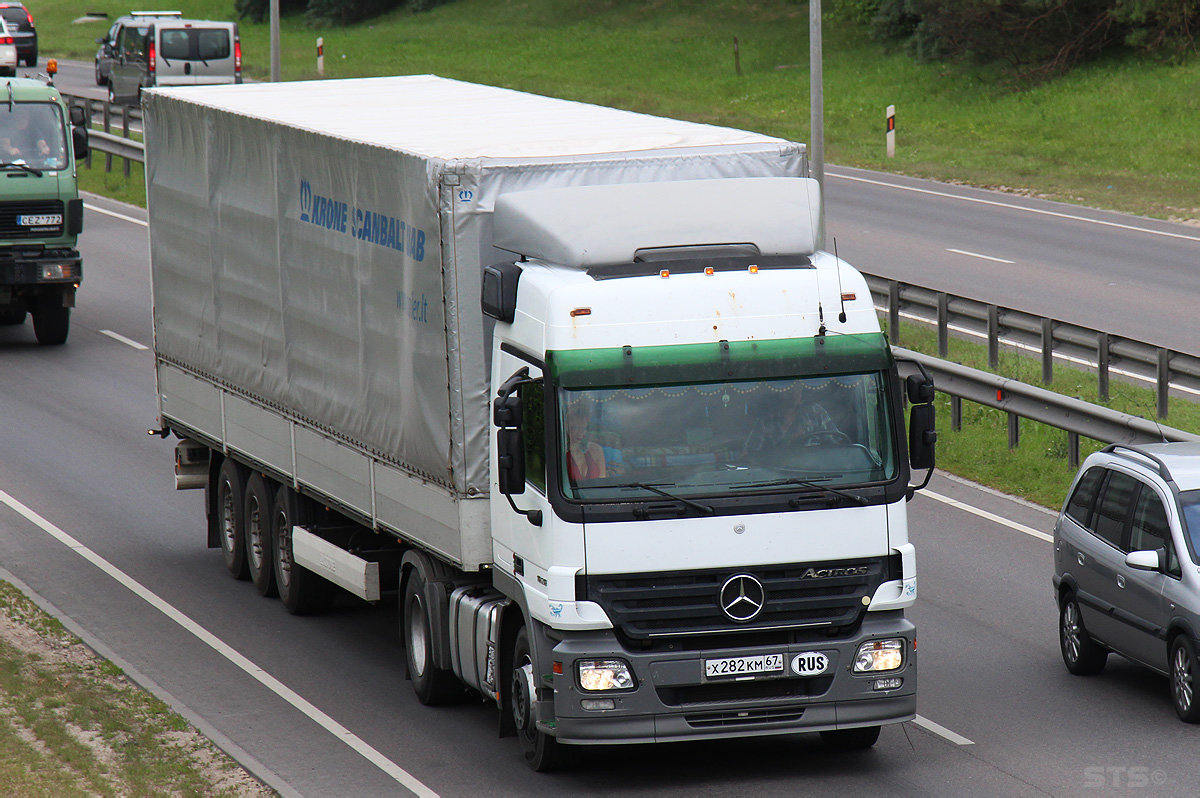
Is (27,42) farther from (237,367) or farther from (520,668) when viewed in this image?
(520,668)

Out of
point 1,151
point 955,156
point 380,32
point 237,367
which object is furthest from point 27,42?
point 237,367

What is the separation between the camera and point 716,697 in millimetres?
9906

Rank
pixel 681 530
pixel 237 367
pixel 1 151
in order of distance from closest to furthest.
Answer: pixel 681 530, pixel 237 367, pixel 1 151

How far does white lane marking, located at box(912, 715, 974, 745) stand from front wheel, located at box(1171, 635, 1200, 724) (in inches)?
52.2

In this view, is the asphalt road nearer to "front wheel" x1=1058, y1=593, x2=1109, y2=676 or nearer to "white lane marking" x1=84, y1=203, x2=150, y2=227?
"front wheel" x1=1058, y1=593, x2=1109, y2=676

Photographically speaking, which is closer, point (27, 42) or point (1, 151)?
point (1, 151)

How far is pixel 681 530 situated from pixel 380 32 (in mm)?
66173

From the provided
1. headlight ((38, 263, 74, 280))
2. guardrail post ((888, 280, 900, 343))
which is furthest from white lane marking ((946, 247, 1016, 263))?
headlight ((38, 263, 74, 280))

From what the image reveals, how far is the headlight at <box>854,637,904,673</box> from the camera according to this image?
32.7ft

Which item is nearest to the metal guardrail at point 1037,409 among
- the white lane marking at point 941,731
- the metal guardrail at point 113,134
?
the white lane marking at point 941,731

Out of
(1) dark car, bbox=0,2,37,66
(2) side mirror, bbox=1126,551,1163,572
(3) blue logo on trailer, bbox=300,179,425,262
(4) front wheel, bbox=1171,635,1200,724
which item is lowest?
(4) front wheel, bbox=1171,635,1200,724

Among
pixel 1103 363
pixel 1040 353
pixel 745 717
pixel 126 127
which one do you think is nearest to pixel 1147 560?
pixel 745 717

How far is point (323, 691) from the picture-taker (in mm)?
12273

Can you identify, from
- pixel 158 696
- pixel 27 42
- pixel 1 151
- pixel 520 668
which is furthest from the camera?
pixel 27 42
